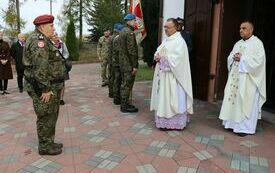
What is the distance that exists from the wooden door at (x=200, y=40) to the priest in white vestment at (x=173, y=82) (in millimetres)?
2011

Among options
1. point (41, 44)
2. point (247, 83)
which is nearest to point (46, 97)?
point (41, 44)

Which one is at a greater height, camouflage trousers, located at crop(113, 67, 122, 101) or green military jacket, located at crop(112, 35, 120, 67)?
green military jacket, located at crop(112, 35, 120, 67)

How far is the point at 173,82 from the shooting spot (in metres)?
5.43

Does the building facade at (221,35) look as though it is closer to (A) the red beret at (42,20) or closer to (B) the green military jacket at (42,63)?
(B) the green military jacket at (42,63)

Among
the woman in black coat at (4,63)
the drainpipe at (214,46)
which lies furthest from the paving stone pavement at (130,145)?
the woman in black coat at (4,63)

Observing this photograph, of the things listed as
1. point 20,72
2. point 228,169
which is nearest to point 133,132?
point 228,169

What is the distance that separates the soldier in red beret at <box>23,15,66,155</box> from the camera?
4102 mm

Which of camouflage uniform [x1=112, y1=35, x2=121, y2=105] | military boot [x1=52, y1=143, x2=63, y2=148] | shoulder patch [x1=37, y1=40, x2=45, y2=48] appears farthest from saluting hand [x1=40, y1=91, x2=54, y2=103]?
camouflage uniform [x1=112, y1=35, x2=121, y2=105]

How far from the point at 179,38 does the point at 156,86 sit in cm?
91

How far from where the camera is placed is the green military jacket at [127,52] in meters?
6.57

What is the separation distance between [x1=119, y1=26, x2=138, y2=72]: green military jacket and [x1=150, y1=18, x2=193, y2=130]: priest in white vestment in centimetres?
108

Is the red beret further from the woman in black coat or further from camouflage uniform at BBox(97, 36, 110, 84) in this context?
camouflage uniform at BBox(97, 36, 110, 84)

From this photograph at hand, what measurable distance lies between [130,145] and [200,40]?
3484mm

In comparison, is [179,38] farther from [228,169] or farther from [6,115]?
[6,115]
